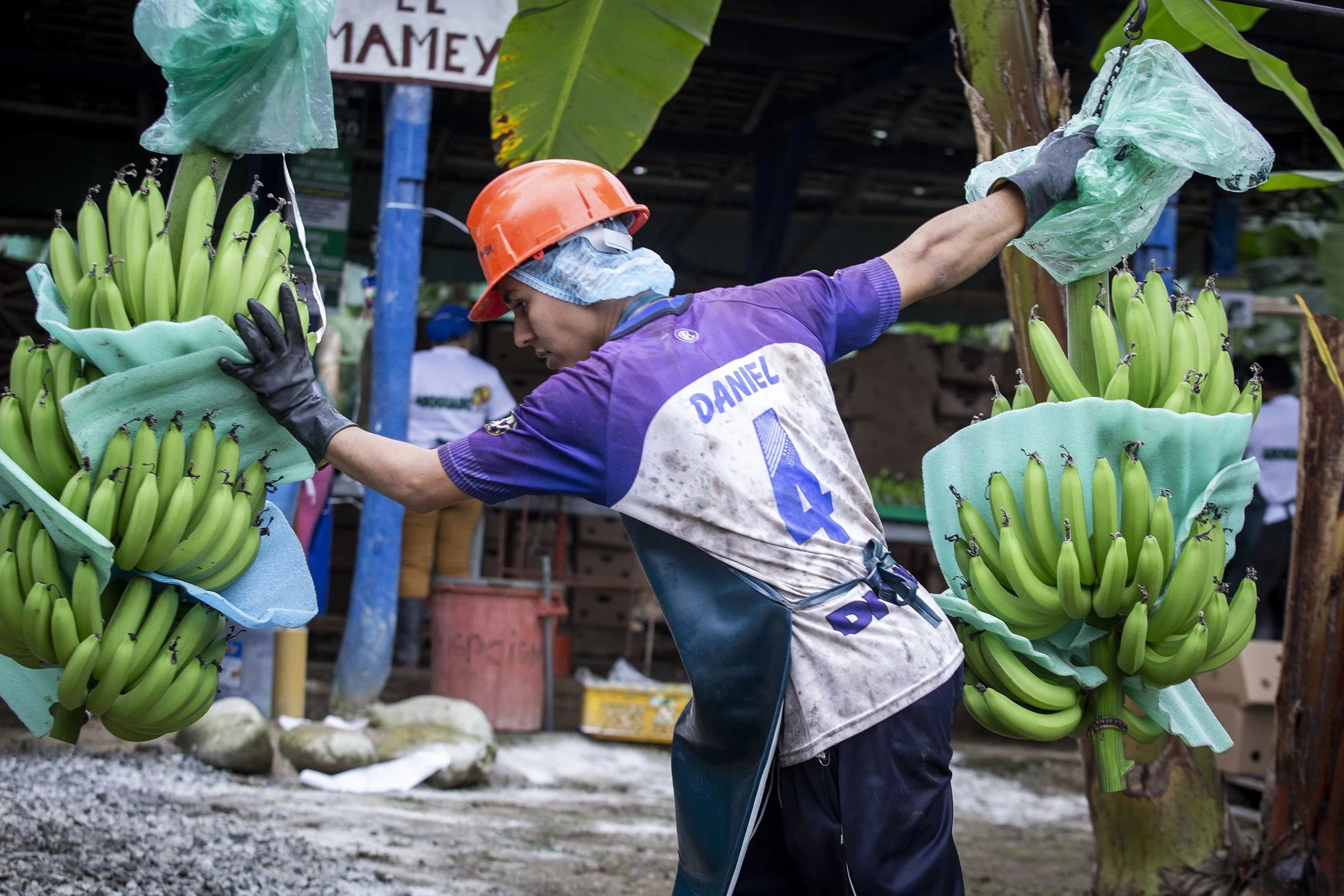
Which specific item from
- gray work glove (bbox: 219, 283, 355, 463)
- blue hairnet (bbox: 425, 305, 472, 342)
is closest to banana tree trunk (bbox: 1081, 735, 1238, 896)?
gray work glove (bbox: 219, 283, 355, 463)

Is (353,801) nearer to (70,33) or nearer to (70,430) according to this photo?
(70,430)

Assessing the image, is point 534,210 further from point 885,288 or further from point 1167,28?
point 1167,28

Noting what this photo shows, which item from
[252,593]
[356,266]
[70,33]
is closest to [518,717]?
[252,593]

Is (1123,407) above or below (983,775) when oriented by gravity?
above

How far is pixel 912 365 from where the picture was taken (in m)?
10.1

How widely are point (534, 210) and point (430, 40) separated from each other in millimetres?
4291

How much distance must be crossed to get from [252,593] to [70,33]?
6.92 metres

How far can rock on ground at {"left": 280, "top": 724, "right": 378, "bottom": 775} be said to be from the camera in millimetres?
5641

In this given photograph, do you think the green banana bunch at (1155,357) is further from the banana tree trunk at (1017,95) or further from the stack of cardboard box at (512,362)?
the stack of cardboard box at (512,362)

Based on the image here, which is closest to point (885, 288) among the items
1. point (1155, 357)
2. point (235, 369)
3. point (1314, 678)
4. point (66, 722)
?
point (1155, 357)

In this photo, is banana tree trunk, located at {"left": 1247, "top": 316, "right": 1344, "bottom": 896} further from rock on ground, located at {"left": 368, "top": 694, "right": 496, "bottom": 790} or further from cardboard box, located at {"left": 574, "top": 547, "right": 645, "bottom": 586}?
cardboard box, located at {"left": 574, "top": 547, "right": 645, "bottom": 586}

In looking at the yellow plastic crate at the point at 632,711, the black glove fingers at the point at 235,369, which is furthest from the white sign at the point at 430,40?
the black glove fingers at the point at 235,369

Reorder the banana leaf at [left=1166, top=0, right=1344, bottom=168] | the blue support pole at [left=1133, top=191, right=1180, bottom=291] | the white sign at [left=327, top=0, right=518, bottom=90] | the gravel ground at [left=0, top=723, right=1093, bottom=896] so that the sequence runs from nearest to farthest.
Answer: the banana leaf at [left=1166, top=0, right=1344, bottom=168], the gravel ground at [left=0, top=723, right=1093, bottom=896], the white sign at [left=327, top=0, right=518, bottom=90], the blue support pole at [left=1133, top=191, right=1180, bottom=291]

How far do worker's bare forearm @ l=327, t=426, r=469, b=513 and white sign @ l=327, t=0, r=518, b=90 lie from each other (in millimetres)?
4398
